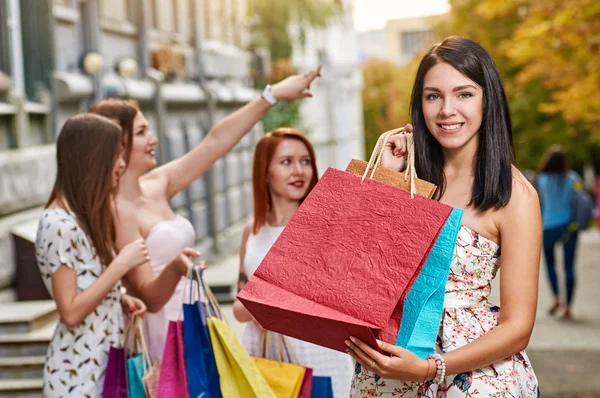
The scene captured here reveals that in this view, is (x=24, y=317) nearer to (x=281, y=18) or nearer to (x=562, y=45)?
(x=562, y=45)

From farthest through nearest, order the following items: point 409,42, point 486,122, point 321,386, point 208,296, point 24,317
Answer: point 409,42
point 24,317
point 321,386
point 208,296
point 486,122

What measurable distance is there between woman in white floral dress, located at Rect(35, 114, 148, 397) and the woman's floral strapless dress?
61.2 inches

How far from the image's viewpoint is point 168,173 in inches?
199

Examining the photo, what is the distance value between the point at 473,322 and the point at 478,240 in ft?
0.79

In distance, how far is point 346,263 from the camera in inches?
106

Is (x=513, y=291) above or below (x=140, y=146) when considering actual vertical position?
below

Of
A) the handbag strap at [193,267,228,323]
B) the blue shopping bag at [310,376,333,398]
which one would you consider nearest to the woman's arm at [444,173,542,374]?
the handbag strap at [193,267,228,323]

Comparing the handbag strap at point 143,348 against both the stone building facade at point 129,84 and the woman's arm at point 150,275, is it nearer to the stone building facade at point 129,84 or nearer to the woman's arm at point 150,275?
the woman's arm at point 150,275

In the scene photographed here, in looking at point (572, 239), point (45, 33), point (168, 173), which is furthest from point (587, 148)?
point (168, 173)

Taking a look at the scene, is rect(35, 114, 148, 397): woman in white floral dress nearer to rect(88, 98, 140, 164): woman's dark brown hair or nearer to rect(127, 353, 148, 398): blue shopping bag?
rect(127, 353, 148, 398): blue shopping bag

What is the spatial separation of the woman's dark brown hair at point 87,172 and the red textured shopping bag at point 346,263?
1.46 meters

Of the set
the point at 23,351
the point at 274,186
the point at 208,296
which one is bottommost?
the point at 23,351

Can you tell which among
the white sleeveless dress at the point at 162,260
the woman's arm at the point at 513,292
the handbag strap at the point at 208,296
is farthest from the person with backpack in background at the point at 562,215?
the woman's arm at the point at 513,292

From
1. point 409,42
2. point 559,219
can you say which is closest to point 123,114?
point 559,219
